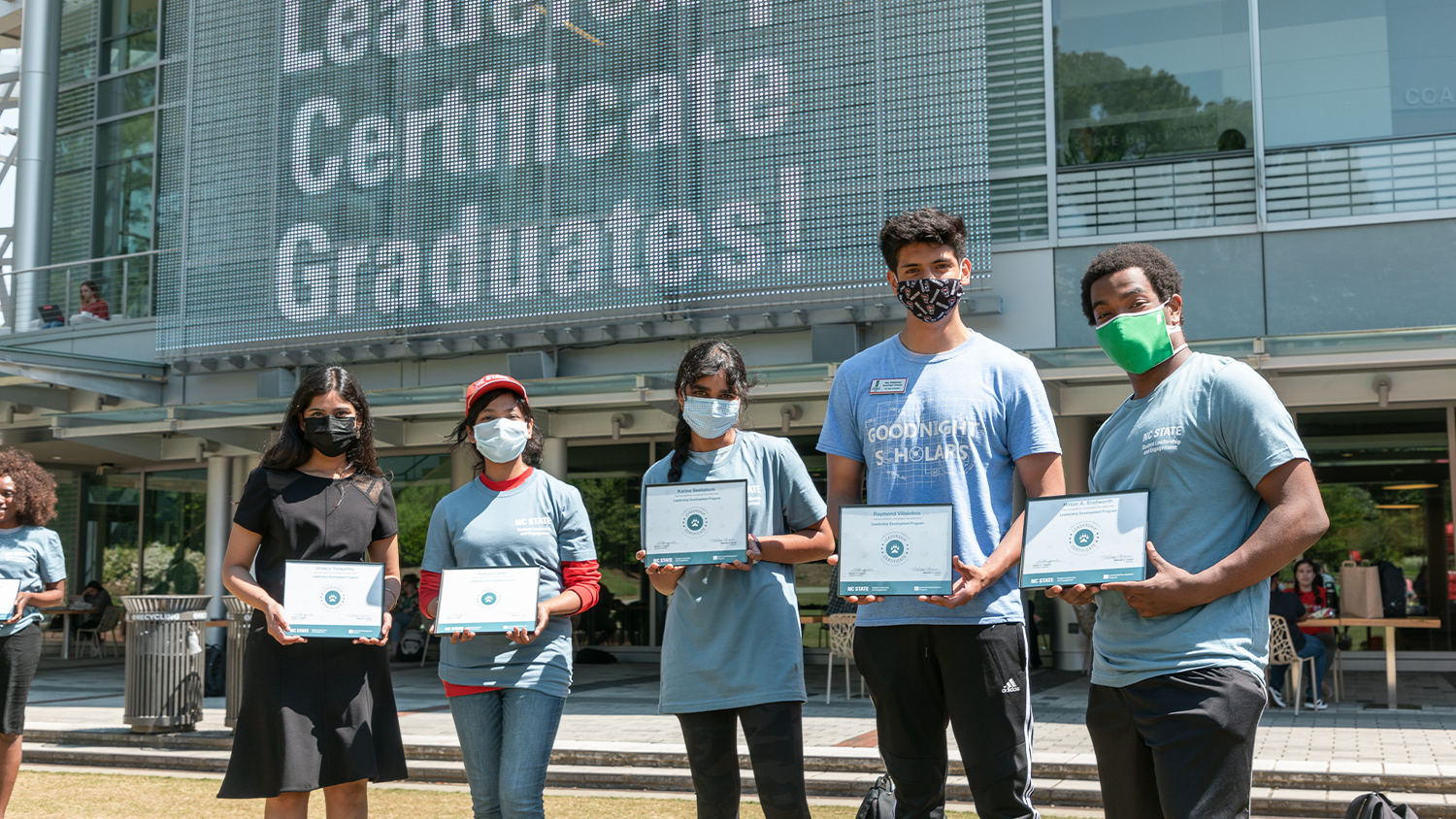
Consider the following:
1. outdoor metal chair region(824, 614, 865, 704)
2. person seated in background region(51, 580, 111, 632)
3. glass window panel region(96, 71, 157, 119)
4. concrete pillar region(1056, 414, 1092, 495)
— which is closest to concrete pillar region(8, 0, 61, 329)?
glass window panel region(96, 71, 157, 119)

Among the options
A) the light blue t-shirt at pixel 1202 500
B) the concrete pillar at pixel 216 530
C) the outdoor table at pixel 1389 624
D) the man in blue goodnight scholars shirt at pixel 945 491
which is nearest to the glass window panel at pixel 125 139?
the concrete pillar at pixel 216 530

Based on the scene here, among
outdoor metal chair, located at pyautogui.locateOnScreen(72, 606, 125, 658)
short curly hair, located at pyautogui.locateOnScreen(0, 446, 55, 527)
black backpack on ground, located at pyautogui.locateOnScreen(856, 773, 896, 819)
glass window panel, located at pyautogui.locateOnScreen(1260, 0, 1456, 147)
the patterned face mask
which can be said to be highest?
glass window panel, located at pyautogui.locateOnScreen(1260, 0, 1456, 147)

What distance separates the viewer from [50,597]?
19.5ft

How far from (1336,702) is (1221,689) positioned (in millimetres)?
9869

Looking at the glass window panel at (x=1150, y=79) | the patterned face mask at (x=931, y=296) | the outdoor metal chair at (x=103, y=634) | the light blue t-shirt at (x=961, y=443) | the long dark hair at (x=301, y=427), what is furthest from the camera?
the outdoor metal chair at (x=103, y=634)

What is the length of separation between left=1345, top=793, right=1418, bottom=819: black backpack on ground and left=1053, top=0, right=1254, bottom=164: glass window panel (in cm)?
983

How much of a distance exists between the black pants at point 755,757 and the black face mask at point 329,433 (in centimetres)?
154

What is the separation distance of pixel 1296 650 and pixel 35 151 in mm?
19288

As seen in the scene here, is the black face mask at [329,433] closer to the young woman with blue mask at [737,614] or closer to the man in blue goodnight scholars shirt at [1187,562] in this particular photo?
the young woman with blue mask at [737,614]

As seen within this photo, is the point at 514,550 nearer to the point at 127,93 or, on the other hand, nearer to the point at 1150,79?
the point at 1150,79

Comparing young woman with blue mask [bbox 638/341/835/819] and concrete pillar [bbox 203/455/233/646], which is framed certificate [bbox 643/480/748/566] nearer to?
young woman with blue mask [bbox 638/341/835/819]

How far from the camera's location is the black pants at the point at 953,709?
2.96 m

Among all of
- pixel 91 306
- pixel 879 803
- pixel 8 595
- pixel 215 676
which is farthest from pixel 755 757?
pixel 91 306

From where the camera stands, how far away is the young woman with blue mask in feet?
11.2
